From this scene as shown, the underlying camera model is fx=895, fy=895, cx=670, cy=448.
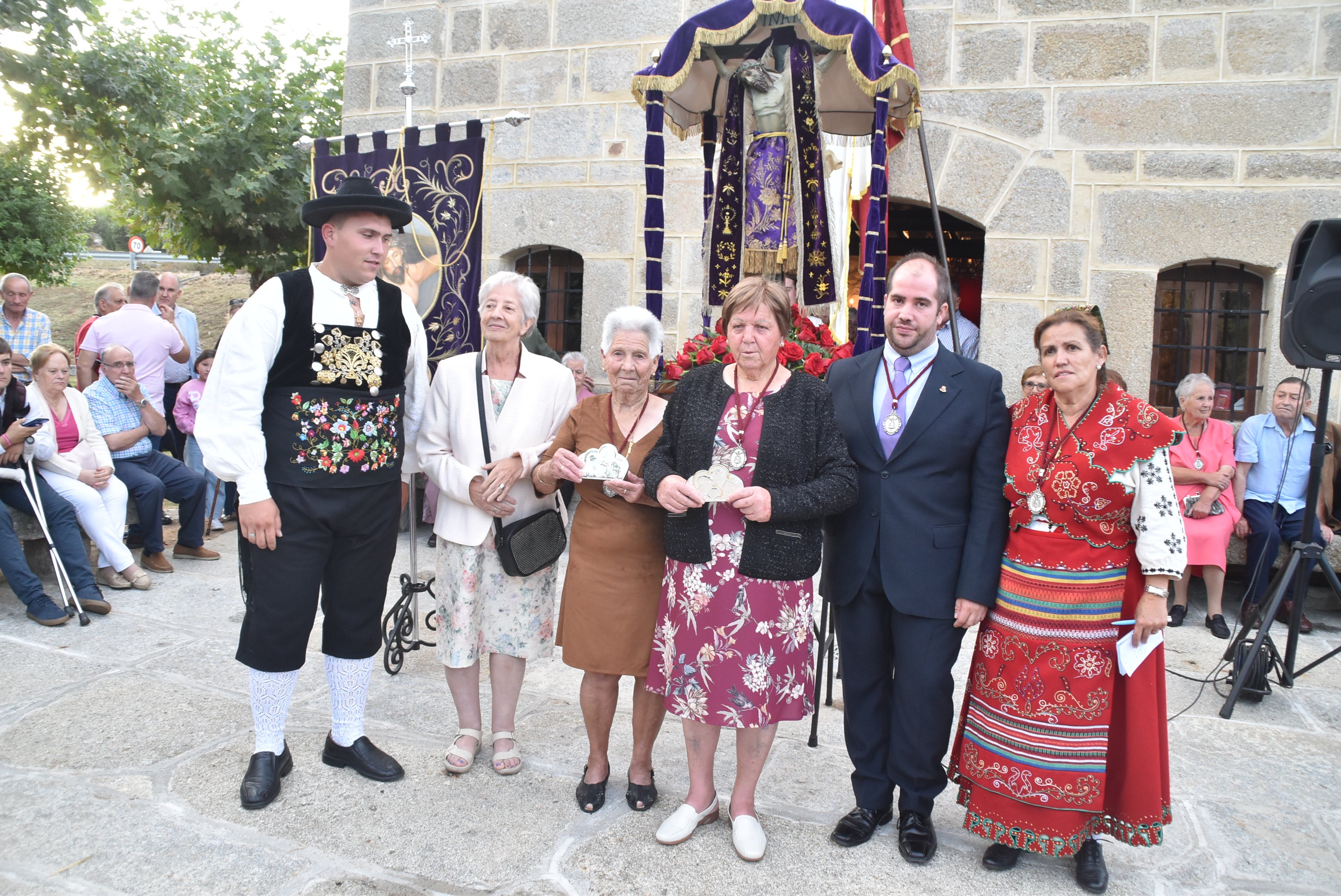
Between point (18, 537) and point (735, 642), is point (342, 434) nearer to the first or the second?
point (735, 642)

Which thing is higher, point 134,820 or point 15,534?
point 15,534

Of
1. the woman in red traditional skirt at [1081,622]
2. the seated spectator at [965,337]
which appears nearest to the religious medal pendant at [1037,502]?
the woman in red traditional skirt at [1081,622]

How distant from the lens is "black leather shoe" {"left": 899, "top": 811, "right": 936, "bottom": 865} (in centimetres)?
287

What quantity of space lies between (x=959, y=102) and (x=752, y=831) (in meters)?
5.81

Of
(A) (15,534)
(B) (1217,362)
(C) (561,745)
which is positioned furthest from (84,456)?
(B) (1217,362)

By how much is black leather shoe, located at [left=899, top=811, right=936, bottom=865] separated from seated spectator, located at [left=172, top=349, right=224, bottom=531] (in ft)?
20.3

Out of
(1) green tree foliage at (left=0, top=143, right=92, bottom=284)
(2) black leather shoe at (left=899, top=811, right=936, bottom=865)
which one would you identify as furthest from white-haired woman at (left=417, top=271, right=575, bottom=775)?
(1) green tree foliage at (left=0, top=143, right=92, bottom=284)

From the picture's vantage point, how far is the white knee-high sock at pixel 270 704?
3178 mm

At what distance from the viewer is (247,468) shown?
9.53 ft

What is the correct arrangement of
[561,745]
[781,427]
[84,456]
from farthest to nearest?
[84,456], [561,745], [781,427]

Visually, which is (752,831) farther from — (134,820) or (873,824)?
(134,820)

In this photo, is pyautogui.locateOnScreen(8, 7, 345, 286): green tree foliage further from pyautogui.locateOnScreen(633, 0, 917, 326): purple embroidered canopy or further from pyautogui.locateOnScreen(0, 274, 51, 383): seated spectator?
pyautogui.locateOnScreen(633, 0, 917, 326): purple embroidered canopy

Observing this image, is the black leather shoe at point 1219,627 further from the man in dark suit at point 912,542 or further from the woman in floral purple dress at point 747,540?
the woman in floral purple dress at point 747,540

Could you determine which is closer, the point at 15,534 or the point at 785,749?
the point at 785,749
